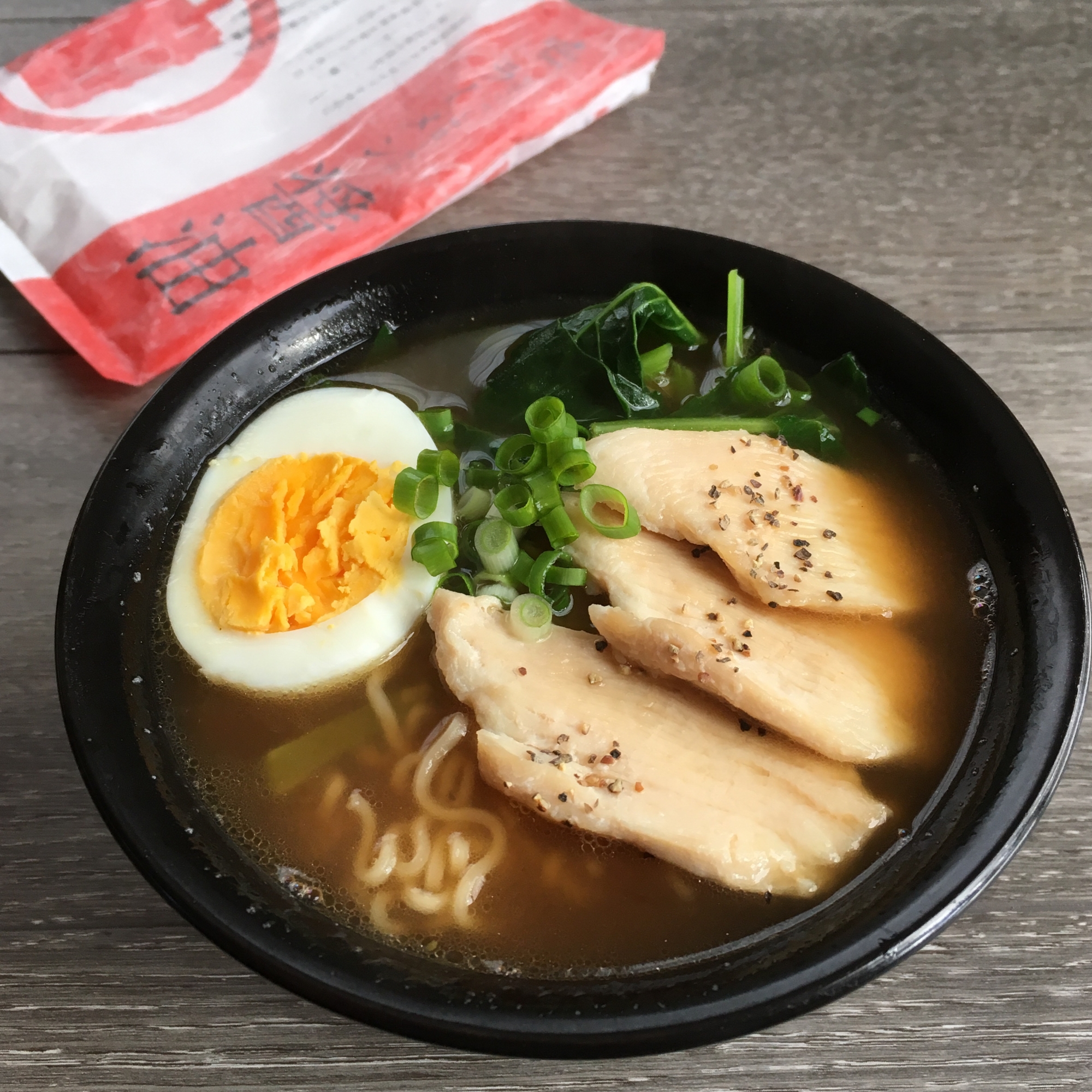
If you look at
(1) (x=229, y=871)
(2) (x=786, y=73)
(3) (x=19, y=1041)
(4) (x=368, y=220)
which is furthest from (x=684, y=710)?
(2) (x=786, y=73)

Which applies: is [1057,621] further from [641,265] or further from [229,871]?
[229,871]

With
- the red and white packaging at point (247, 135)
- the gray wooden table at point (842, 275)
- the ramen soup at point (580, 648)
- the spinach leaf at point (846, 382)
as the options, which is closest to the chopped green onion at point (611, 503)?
the ramen soup at point (580, 648)

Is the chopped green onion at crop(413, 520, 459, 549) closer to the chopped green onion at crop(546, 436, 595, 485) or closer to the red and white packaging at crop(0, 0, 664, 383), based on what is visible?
the chopped green onion at crop(546, 436, 595, 485)

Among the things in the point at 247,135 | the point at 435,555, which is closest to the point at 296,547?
the point at 435,555

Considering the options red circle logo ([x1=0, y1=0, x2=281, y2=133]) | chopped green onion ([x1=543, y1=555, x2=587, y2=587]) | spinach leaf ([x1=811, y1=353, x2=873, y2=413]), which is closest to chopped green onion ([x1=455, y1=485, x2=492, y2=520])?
chopped green onion ([x1=543, y1=555, x2=587, y2=587])

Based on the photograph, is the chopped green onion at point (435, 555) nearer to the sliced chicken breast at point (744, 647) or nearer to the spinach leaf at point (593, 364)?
the sliced chicken breast at point (744, 647)
